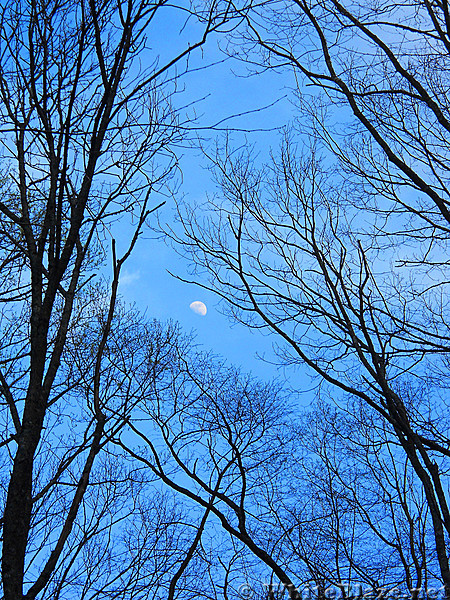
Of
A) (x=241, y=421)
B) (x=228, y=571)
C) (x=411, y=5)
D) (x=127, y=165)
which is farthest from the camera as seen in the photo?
(x=241, y=421)

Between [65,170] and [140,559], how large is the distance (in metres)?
7.96

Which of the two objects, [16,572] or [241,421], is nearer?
[16,572]

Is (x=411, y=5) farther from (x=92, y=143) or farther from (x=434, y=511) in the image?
(x=434, y=511)

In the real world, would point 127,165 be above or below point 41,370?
above

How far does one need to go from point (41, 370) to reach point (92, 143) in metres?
0.82

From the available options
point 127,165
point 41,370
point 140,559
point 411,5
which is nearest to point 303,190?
point 411,5

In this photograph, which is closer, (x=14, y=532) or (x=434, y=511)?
(x=14, y=532)

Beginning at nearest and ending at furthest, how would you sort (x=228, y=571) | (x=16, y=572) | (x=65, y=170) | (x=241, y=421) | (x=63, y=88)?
(x=16, y=572), (x=65, y=170), (x=63, y=88), (x=228, y=571), (x=241, y=421)

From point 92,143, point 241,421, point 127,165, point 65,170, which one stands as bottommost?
point 65,170

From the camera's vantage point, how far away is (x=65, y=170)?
180 cm

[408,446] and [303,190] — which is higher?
[303,190]

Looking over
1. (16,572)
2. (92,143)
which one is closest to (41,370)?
(16,572)

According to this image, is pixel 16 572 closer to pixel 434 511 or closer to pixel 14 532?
pixel 14 532

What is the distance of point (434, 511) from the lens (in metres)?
2.52
